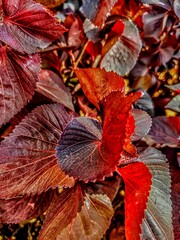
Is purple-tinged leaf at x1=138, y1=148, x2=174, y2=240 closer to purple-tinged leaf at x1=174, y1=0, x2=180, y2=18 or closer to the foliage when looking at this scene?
Result: the foliage

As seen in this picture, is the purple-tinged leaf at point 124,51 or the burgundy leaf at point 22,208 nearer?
the burgundy leaf at point 22,208

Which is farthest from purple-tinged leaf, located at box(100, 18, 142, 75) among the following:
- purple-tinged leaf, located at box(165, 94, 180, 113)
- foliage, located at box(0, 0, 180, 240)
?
purple-tinged leaf, located at box(165, 94, 180, 113)

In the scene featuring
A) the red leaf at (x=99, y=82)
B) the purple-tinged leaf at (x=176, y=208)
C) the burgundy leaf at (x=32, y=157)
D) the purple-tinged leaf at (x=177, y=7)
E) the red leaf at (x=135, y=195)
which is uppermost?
the purple-tinged leaf at (x=177, y=7)

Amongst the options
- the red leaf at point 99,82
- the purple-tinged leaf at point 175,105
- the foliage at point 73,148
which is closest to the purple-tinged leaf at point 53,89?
the foliage at point 73,148

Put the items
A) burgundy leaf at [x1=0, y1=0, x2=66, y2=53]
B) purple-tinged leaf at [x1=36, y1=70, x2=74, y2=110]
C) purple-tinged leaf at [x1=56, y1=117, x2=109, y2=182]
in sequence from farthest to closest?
1. purple-tinged leaf at [x1=36, y1=70, x2=74, y2=110]
2. burgundy leaf at [x1=0, y1=0, x2=66, y2=53]
3. purple-tinged leaf at [x1=56, y1=117, x2=109, y2=182]

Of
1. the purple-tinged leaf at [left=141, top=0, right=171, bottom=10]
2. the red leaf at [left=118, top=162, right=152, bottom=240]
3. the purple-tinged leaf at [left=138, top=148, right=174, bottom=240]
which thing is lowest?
the purple-tinged leaf at [left=138, top=148, right=174, bottom=240]

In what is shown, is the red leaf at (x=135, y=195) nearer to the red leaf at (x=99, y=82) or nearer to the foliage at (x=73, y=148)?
the foliage at (x=73, y=148)
